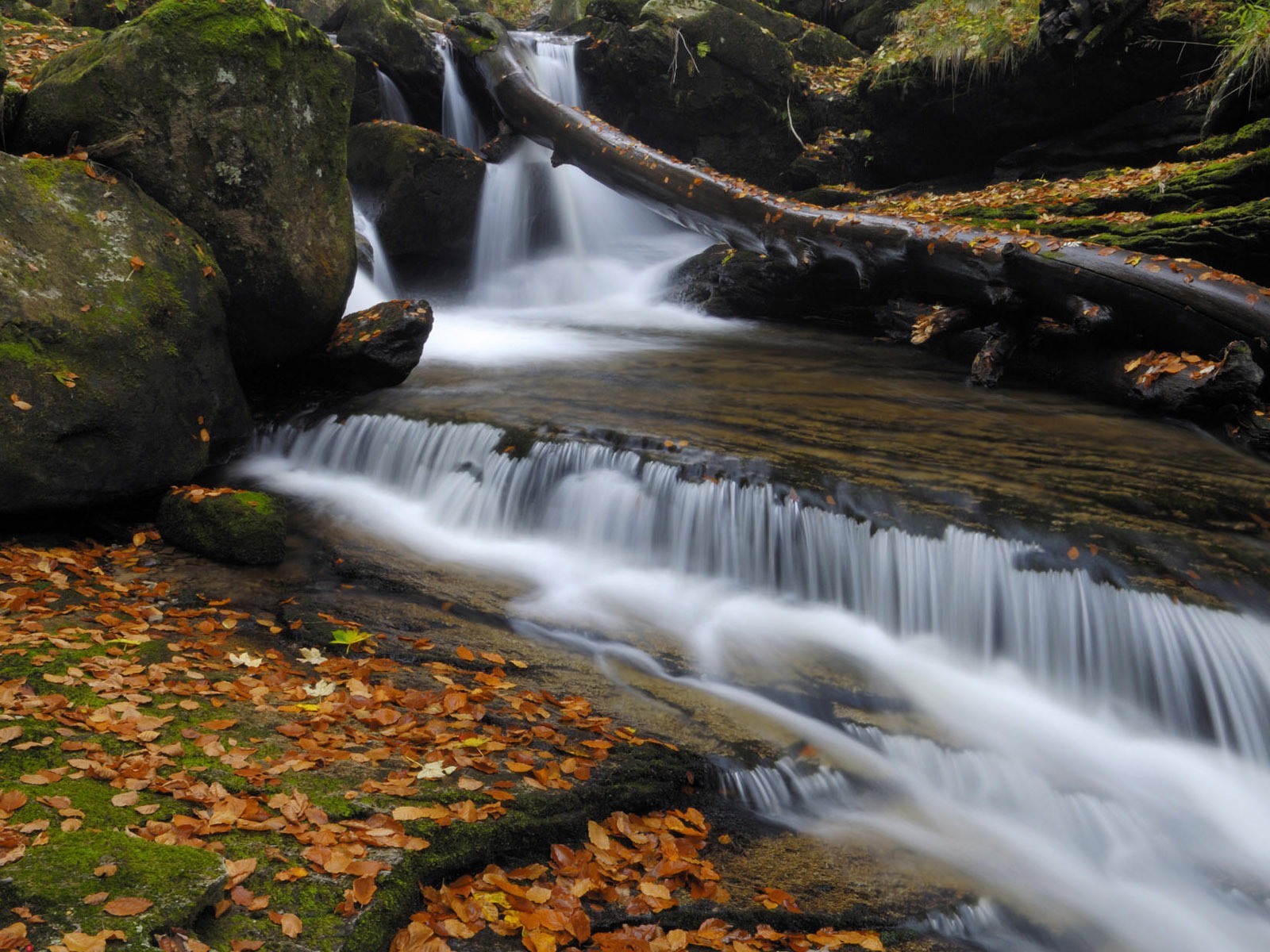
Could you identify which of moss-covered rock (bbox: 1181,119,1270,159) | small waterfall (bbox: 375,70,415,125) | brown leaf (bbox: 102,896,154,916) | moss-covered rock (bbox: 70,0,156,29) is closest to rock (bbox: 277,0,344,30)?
moss-covered rock (bbox: 70,0,156,29)

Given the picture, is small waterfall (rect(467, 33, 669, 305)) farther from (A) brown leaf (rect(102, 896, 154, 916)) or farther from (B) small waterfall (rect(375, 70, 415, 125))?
(A) brown leaf (rect(102, 896, 154, 916))

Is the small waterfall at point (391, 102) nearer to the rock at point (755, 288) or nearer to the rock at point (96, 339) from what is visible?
the rock at point (755, 288)

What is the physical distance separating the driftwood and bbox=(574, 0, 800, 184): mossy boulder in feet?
10.4

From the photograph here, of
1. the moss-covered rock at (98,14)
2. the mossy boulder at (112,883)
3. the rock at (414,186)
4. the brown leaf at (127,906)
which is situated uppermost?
the moss-covered rock at (98,14)

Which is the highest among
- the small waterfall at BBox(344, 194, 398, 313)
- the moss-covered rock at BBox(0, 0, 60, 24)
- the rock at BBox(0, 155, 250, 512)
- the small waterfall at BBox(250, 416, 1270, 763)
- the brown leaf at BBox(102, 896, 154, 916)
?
the moss-covered rock at BBox(0, 0, 60, 24)

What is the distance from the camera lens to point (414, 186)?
42.5 ft

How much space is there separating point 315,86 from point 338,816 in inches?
270

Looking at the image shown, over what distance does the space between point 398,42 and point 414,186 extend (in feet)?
10.5

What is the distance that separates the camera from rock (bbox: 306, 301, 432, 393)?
8344mm

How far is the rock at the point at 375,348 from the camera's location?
834 cm

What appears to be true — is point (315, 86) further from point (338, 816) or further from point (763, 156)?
point (763, 156)

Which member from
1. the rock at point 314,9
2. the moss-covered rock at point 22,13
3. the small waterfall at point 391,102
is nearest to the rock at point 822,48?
the small waterfall at point 391,102

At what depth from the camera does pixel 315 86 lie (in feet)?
24.0

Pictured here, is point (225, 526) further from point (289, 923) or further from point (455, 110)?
point (455, 110)
